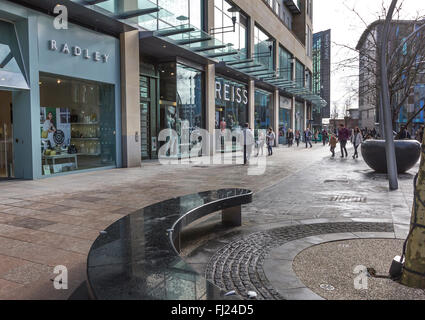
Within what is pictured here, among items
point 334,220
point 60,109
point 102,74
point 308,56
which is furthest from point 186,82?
point 308,56

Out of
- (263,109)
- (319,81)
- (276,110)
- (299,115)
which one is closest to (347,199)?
(263,109)

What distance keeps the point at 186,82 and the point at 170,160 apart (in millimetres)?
4373

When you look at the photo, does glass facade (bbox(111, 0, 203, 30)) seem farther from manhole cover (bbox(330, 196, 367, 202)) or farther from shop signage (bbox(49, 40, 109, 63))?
manhole cover (bbox(330, 196, 367, 202))

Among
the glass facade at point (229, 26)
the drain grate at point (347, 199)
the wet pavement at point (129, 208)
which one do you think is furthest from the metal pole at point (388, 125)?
the glass facade at point (229, 26)

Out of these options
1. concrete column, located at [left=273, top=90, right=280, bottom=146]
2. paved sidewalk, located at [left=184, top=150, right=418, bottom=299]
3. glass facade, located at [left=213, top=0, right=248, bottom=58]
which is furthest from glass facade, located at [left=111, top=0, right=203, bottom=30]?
concrete column, located at [left=273, top=90, right=280, bottom=146]

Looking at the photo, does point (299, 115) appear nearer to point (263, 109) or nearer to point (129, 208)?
point (263, 109)

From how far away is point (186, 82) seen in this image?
19422 millimetres

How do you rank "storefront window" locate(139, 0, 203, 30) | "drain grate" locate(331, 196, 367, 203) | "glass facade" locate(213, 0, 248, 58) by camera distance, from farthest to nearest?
"glass facade" locate(213, 0, 248, 58)
"storefront window" locate(139, 0, 203, 30)
"drain grate" locate(331, 196, 367, 203)

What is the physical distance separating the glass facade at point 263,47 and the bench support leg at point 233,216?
22.6 metres

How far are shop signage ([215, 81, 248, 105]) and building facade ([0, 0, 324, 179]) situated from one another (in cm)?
15

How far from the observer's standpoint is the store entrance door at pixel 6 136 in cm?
1131

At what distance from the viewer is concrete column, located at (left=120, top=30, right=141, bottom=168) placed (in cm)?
1405

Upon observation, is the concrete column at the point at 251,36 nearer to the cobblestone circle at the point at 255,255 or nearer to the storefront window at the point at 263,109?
the storefront window at the point at 263,109

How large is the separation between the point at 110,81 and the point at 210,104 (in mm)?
8379
